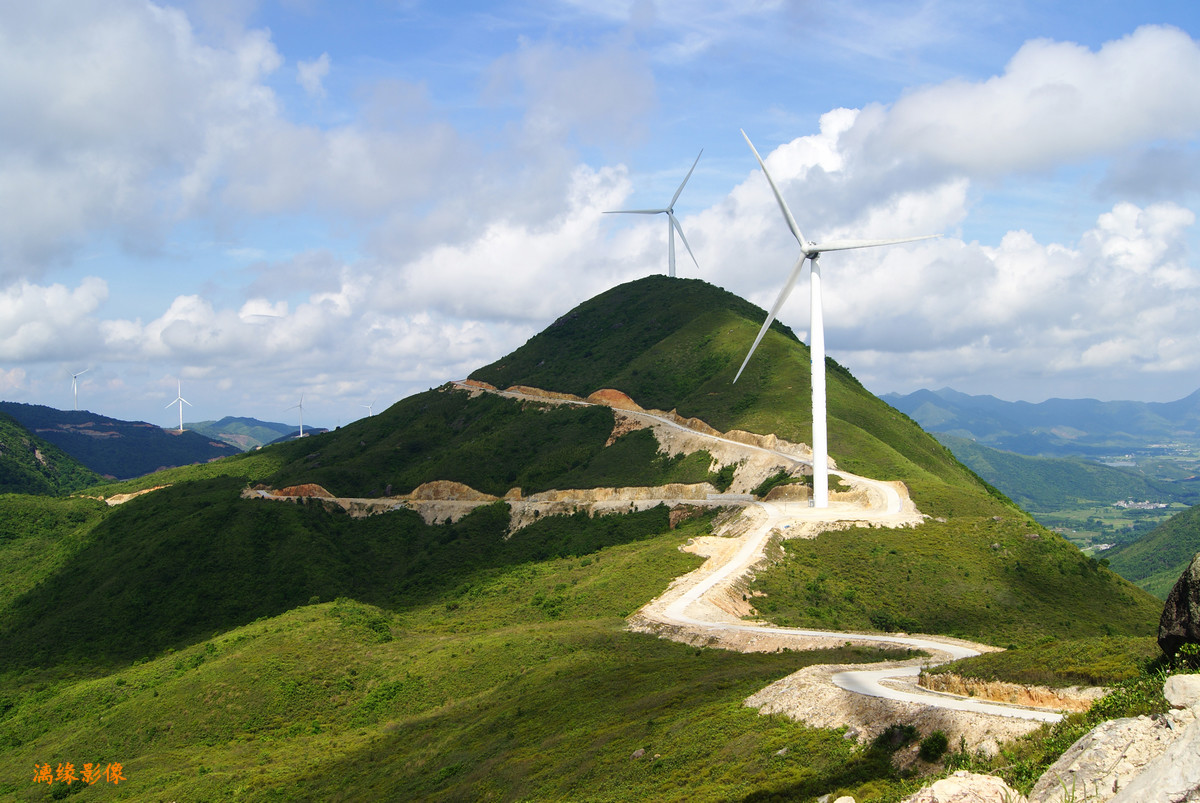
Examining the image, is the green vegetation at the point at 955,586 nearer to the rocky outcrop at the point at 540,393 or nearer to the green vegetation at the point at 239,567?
the green vegetation at the point at 239,567

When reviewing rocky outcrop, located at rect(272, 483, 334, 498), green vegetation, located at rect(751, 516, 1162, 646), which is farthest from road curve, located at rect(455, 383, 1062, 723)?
rocky outcrop, located at rect(272, 483, 334, 498)

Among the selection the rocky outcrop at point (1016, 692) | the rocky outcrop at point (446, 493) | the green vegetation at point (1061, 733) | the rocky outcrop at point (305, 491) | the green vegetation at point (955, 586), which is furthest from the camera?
the rocky outcrop at point (305, 491)

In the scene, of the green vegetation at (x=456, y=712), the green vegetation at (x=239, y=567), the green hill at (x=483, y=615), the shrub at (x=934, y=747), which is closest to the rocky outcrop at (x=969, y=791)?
the green hill at (x=483, y=615)

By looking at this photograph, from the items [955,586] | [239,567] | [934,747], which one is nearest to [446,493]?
[239,567]

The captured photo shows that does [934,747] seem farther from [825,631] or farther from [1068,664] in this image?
[825,631]

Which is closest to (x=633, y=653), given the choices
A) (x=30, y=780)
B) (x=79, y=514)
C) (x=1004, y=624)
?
(x=1004, y=624)

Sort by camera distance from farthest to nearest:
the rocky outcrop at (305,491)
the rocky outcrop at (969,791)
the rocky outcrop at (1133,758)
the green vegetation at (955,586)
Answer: the rocky outcrop at (305,491) → the green vegetation at (955,586) → the rocky outcrop at (969,791) → the rocky outcrop at (1133,758)

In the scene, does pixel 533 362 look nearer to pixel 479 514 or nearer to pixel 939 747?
pixel 479 514
